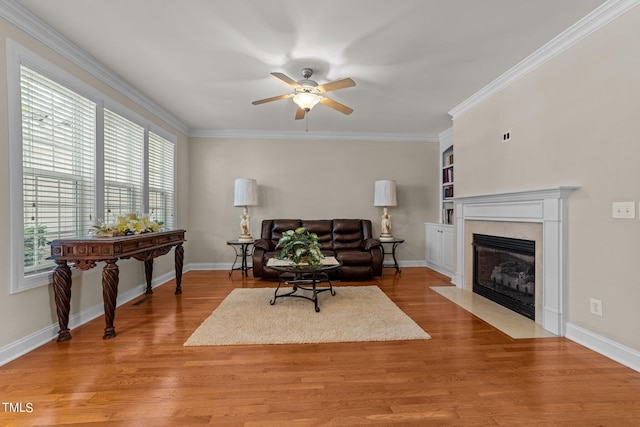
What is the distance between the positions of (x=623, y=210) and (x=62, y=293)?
14.7 ft

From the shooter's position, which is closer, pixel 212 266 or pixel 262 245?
pixel 262 245

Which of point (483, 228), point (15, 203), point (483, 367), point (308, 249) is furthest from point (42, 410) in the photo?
point (483, 228)

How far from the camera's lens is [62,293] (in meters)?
2.60

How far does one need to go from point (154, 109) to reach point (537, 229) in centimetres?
506

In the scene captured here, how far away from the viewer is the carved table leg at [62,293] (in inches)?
102

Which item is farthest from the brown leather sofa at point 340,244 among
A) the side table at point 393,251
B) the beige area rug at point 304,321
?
the beige area rug at point 304,321

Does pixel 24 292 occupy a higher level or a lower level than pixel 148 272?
higher

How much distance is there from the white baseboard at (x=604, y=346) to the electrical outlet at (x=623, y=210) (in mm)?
952

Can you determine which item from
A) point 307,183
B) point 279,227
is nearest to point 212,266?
point 279,227

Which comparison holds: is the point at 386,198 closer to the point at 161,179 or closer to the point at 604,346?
the point at 604,346

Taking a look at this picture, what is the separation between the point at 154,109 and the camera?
175 inches

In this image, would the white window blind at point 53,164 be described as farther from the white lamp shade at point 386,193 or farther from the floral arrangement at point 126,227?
the white lamp shade at point 386,193

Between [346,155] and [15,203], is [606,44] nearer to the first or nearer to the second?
[346,155]

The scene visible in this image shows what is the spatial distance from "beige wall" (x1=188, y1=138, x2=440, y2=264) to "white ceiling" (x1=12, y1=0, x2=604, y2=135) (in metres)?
1.73
